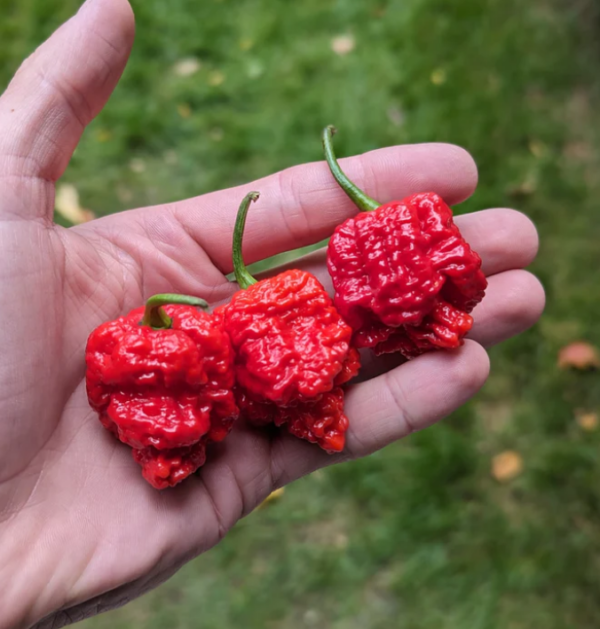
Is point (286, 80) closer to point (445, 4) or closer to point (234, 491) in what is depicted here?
point (445, 4)

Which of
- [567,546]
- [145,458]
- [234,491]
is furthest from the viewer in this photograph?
[567,546]

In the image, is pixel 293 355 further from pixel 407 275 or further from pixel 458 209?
pixel 458 209

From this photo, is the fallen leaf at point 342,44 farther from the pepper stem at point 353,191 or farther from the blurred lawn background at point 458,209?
the pepper stem at point 353,191

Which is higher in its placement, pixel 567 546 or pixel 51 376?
pixel 51 376

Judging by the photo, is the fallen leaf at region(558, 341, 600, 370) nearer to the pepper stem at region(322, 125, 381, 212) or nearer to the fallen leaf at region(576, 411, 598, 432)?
the fallen leaf at region(576, 411, 598, 432)

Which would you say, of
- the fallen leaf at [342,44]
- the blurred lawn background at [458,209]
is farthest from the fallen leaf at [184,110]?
the fallen leaf at [342,44]

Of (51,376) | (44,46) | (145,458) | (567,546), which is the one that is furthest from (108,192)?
(567,546)
